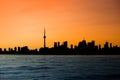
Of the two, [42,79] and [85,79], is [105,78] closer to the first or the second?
[85,79]

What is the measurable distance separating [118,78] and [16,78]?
22.3 meters

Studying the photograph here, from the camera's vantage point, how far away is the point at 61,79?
85.7 meters

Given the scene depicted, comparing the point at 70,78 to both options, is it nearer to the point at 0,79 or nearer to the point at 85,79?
the point at 85,79

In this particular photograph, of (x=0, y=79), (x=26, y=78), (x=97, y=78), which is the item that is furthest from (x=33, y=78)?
(x=97, y=78)

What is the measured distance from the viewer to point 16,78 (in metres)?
88.5

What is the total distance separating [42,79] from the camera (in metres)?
85.4

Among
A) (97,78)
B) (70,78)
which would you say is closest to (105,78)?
(97,78)

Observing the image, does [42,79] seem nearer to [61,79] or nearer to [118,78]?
[61,79]

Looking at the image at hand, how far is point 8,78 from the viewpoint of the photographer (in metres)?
89.2

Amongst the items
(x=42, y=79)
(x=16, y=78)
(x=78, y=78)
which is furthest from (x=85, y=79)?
(x=16, y=78)

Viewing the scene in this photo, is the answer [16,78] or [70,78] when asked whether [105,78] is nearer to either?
[70,78]

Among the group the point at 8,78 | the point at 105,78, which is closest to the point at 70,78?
the point at 105,78

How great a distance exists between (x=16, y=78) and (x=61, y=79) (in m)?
10.2

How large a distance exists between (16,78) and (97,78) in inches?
698
